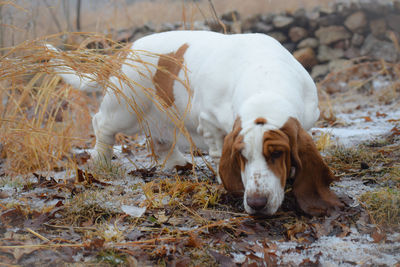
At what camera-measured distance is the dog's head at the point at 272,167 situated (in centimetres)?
212

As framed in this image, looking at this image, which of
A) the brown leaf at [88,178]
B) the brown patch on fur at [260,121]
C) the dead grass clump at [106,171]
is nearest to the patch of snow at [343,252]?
the brown patch on fur at [260,121]

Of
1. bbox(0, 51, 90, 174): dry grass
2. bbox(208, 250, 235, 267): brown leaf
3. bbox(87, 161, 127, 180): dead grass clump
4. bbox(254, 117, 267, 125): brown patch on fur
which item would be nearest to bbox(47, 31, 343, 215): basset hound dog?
bbox(254, 117, 267, 125): brown patch on fur

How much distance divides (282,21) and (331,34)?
3.33 ft

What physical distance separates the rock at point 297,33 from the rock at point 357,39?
0.92 meters

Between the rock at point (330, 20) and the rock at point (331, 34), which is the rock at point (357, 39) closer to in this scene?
the rock at point (331, 34)

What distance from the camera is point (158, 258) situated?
1.91 m

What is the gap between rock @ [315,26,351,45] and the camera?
839 cm

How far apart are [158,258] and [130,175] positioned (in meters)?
1.52

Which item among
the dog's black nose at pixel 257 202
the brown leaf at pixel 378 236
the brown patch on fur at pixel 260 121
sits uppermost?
the brown patch on fur at pixel 260 121

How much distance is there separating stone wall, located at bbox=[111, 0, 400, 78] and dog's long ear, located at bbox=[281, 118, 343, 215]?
5.83 metres

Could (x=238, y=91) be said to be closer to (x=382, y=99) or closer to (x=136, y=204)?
(x=136, y=204)

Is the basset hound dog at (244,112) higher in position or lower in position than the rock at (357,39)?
higher

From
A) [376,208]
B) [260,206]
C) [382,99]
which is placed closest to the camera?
[260,206]

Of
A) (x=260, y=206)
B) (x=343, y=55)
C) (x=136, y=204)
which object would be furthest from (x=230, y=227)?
(x=343, y=55)
